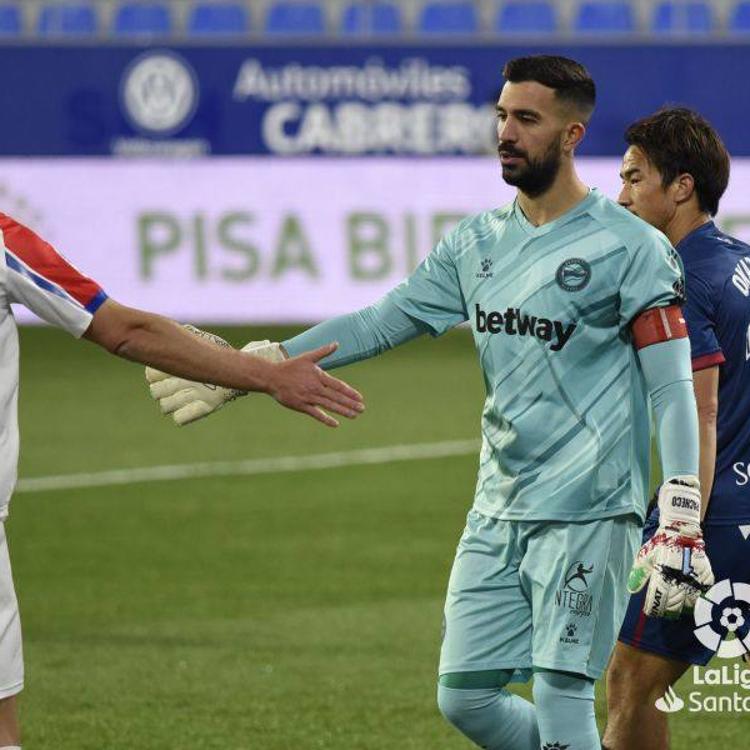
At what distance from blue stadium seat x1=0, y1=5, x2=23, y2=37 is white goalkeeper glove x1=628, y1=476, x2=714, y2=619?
66.7ft

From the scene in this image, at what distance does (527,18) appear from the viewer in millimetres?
23562

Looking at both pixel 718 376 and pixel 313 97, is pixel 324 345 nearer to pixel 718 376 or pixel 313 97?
pixel 718 376

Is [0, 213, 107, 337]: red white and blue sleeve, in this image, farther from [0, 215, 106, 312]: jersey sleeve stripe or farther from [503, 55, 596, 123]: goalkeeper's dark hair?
[503, 55, 596, 123]: goalkeeper's dark hair

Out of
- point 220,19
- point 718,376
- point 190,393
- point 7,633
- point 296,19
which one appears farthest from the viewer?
point 220,19

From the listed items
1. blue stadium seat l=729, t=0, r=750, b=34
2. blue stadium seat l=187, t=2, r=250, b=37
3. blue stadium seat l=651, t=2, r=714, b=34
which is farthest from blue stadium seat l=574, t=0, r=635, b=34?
blue stadium seat l=187, t=2, r=250, b=37

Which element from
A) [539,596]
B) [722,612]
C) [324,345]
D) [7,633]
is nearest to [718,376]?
[722,612]

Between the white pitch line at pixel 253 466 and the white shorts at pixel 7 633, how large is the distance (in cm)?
818

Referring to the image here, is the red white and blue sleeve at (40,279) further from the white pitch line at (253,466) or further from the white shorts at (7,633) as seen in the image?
the white pitch line at (253,466)

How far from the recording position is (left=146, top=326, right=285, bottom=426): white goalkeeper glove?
4.97 meters

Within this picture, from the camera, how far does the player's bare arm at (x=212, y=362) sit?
4.43 metres

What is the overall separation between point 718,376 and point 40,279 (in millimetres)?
1903

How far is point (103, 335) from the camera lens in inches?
173

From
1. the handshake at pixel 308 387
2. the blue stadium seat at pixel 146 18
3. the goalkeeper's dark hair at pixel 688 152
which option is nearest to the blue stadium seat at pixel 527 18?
the blue stadium seat at pixel 146 18

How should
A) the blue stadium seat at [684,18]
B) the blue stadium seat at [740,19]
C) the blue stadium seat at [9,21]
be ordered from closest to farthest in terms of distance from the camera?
the blue stadium seat at [684,18] → the blue stadium seat at [740,19] → the blue stadium seat at [9,21]
